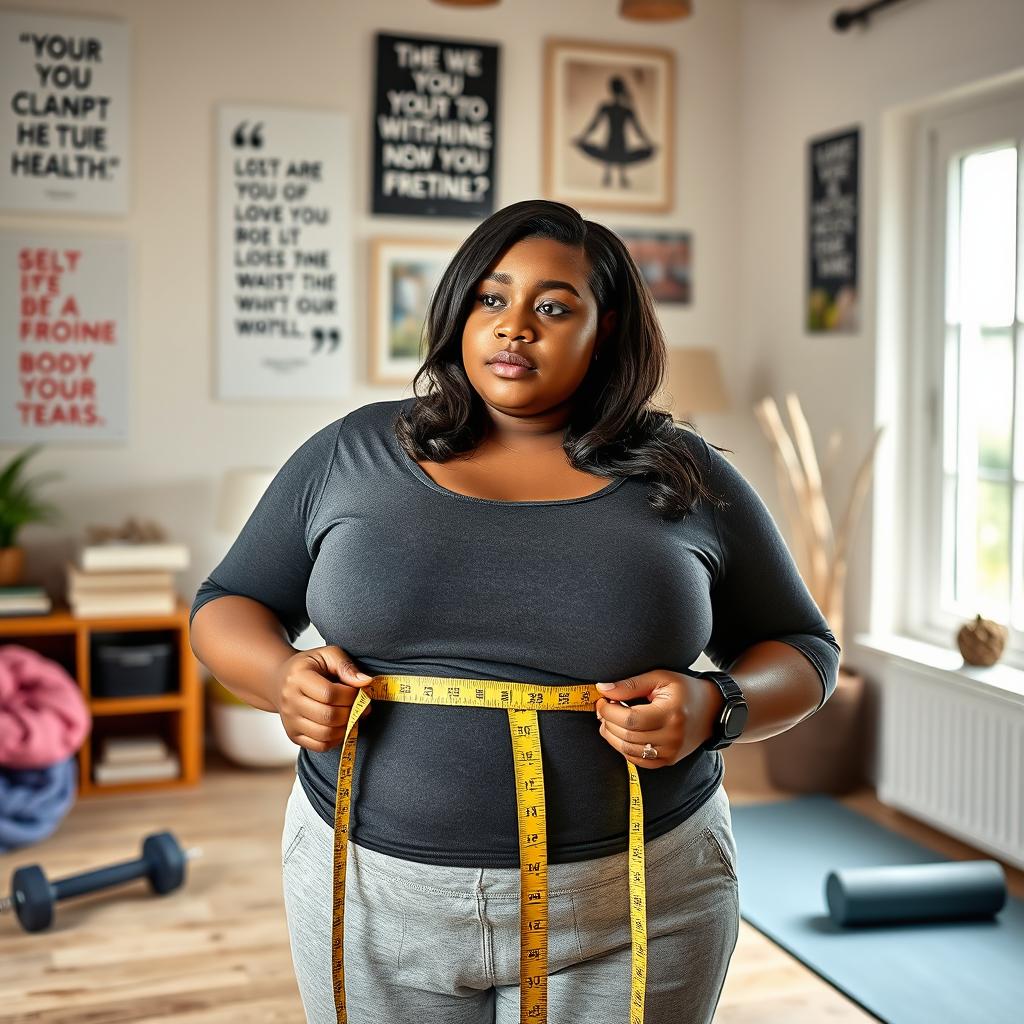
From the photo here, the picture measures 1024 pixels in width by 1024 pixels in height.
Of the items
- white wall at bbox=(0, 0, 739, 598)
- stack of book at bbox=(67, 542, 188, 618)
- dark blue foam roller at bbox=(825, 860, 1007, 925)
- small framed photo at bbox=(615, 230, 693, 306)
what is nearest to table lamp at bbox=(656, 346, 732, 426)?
small framed photo at bbox=(615, 230, 693, 306)

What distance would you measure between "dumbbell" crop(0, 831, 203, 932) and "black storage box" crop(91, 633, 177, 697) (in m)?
0.81

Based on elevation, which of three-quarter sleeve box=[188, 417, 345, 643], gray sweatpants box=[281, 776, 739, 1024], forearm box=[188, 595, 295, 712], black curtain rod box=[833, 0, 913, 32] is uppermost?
black curtain rod box=[833, 0, 913, 32]

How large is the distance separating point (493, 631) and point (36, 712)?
109 inches

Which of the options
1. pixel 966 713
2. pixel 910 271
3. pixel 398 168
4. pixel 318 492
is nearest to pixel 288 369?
pixel 398 168

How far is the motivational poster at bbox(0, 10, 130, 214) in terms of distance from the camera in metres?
4.05

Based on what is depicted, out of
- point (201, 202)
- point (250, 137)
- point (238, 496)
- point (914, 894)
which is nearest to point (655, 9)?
point (250, 137)

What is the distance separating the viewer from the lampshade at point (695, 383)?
446 cm

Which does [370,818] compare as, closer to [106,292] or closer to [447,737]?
[447,737]

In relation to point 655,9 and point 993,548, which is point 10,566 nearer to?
point 655,9

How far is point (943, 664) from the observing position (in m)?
3.62

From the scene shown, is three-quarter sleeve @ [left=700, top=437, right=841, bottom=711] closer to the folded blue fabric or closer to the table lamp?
the folded blue fabric

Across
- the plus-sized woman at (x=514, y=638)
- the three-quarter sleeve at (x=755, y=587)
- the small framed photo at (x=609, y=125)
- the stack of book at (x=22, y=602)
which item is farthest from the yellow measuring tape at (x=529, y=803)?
the small framed photo at (x=609, y=125)

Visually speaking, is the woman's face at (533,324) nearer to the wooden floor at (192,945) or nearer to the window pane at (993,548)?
the wooden floor at (192,945)

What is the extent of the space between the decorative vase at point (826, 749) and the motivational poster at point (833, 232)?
47.2 inches
